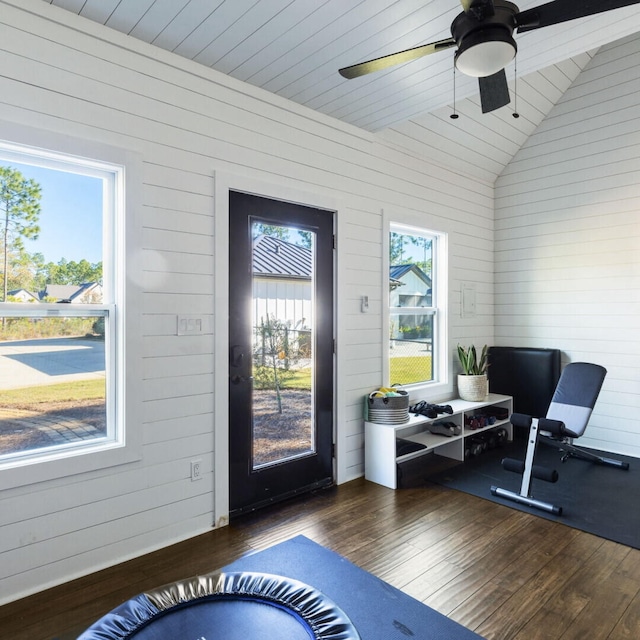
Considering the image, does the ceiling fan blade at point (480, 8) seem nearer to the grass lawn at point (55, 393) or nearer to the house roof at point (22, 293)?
the house roof at point (22, 293)

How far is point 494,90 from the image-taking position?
7.46 ft

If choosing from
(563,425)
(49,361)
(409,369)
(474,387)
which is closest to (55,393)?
(49,361)

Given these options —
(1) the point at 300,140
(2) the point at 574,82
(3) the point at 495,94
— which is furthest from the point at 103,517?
(2) the point at 574,82

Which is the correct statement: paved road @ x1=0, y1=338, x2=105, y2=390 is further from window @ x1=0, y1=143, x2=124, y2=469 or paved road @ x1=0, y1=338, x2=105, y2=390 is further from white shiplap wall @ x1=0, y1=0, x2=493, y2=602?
white shiplap wall @ x1=0, y1=0, x2=493, y2=602

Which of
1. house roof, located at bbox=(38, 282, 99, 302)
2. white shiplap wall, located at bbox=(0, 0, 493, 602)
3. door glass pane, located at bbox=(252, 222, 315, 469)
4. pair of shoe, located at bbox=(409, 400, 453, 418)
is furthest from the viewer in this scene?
pair of shoe, located at bbox=(409, 400, 453, 418)

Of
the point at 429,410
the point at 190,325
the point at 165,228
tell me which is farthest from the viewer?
the point at 429,410

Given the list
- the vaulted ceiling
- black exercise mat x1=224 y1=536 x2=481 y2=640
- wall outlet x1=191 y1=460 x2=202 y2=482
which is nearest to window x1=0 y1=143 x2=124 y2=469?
wall outlet x1=191 y1=460 x2=202 y2=482

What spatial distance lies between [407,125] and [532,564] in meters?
3.54

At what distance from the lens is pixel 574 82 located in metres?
4.68

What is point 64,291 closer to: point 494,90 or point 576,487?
point 494,90

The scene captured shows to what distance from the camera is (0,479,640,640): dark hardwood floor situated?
2.02m

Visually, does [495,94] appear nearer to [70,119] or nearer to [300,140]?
[300,140]

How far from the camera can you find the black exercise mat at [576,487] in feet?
9.56

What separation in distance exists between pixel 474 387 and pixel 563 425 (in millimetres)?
1185
